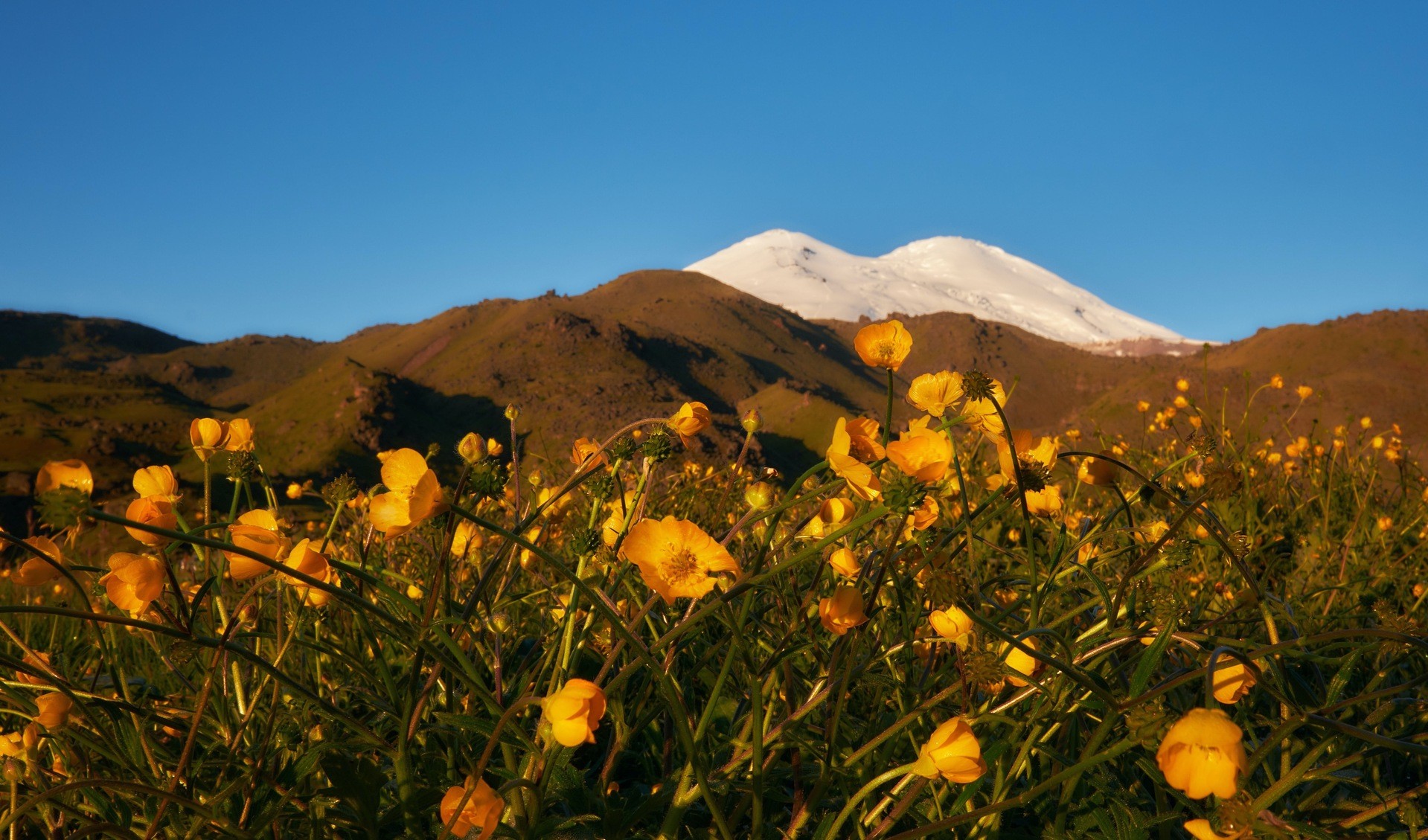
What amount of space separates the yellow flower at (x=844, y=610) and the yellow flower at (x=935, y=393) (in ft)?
1.23

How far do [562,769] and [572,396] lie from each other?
14358 millimetres

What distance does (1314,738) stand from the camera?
56.8 inches

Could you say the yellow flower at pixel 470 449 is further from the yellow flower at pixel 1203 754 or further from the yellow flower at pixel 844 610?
the yellow flower at pixel 1203 754

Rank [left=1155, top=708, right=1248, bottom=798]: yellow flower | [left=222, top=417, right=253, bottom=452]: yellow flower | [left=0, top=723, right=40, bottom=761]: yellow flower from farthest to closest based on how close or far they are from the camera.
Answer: [left=222, top=417, right=253, bottom=452]: yellow flower
[left=0, top=723, right=40, bottom=761]: yellow flower
[left=1155, top=708, right=1248, bottom=798]: yellow flower

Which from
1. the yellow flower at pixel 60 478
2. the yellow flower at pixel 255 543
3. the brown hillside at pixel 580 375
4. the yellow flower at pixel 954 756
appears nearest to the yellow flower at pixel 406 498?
the yellow flower at pixel 255 543

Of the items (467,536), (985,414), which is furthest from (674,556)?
(467,536)

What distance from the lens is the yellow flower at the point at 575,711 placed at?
2.41 ft

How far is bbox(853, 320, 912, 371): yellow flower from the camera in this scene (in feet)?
3.82

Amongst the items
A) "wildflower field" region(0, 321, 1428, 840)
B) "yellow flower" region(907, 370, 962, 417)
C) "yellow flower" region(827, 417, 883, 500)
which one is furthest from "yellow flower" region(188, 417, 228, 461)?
"yellow flower" region(907, 370, 962, 417)

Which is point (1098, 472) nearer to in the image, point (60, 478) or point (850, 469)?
point (850, 469)

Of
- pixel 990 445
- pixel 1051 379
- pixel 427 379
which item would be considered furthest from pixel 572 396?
pixel 1051 379

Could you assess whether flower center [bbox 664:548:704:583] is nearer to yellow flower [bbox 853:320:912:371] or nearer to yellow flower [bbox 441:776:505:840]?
yellow flower [bbox 441:776:505:840]

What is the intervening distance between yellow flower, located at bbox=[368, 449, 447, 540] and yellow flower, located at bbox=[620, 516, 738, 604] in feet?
0.73

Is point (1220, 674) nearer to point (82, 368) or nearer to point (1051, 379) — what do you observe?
point (1051, 379)
